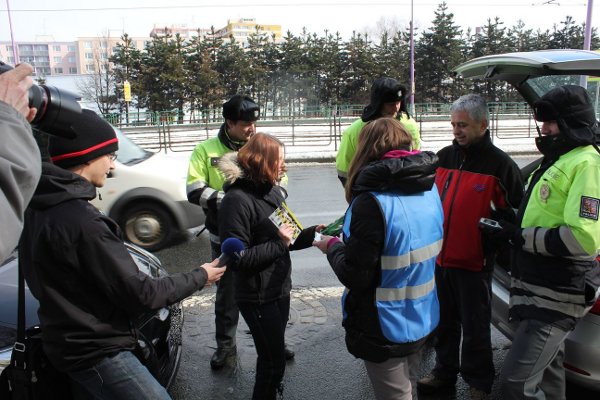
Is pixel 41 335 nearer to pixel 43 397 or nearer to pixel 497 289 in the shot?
pixel 43 397

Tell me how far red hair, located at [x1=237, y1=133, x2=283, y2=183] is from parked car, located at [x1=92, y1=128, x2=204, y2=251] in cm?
392

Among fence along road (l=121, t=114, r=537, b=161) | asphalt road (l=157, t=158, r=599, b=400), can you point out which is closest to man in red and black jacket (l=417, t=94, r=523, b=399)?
asphalt road (l=157, t=158, r=599, b=400)

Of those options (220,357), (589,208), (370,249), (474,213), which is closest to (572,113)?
(589,208)

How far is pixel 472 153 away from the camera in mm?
3062

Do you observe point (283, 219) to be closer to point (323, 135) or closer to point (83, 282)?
point (83, 282)

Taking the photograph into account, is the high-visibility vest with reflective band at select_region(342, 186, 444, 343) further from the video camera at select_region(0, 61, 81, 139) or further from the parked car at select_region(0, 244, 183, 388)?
the video camera at select_region(0, 61, 81, 139)

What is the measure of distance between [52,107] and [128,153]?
19.1ft

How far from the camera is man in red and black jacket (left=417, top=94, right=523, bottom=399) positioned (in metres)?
2.98

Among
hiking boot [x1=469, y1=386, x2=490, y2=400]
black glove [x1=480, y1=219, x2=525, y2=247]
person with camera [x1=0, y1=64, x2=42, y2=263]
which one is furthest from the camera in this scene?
hiking boot [x1=469, y1=386, x2=490, y2=400]

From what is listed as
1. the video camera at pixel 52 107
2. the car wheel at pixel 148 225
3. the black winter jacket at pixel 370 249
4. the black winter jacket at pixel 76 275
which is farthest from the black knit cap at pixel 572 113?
the car wheel at pixel 148 225

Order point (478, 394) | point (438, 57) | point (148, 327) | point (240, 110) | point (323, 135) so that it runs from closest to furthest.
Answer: point (148, 327), point (478, 394), point (240, 110), point (323, 135), point (438, 57)

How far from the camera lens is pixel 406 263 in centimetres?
215

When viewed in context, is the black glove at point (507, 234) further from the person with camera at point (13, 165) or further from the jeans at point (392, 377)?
the person with camera at point (13, 165)

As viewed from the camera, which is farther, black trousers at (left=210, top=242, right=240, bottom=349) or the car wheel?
the car wheel
